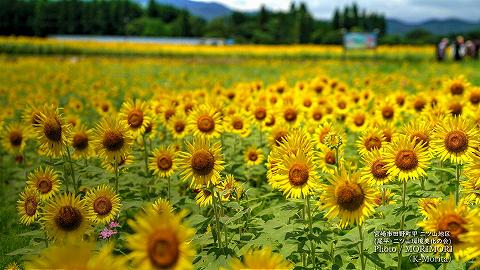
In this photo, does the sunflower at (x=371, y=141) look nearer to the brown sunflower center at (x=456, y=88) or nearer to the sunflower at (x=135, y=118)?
the sunflower at (x=135, y=118)

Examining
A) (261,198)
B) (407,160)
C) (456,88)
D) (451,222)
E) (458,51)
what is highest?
(458,51)

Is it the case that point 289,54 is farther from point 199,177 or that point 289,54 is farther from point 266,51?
point 199,177

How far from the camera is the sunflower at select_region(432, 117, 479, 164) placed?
139 inches

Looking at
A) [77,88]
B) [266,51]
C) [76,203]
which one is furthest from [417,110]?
[266,51]

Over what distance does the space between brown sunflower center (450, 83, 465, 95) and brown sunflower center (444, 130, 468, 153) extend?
296cm

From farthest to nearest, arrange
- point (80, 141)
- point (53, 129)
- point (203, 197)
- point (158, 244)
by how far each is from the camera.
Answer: point (80, 141), point (53, 129), point (203, 197), point (158, 244)

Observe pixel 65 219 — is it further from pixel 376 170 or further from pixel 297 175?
pixel 376 170

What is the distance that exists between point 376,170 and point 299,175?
657 mm

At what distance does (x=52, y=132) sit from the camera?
392cm

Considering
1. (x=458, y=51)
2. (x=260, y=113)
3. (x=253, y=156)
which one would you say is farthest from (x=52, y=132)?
(x=458, y=51)

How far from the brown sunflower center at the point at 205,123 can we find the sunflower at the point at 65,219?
203cm

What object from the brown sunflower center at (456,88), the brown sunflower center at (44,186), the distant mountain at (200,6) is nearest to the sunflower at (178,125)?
the distant mountain at (200,6)

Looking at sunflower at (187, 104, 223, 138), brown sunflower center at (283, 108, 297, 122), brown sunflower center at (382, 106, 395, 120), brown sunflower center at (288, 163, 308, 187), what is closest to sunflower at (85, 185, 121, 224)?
brown sunflower center at (288, 163, 308, 187)

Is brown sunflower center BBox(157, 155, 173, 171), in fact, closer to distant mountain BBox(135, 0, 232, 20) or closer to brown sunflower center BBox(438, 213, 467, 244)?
distant mountain BBox(135, 0, 232, 20)
